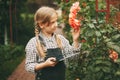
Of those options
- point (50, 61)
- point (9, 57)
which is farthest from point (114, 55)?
point (9, 57)

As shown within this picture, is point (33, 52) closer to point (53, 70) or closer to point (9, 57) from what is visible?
point (53, 70)

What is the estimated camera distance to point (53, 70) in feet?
14.8

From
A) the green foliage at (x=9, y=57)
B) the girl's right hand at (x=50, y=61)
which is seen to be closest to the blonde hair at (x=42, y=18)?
the girl's right hand at (x=50, y=61)

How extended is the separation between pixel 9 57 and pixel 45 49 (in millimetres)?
6903

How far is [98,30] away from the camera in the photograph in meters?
5.35

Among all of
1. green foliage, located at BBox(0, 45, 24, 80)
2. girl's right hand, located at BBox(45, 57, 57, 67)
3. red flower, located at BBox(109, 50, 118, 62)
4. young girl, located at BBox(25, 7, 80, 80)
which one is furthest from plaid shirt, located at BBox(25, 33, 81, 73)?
green foliage, located at BBox(0, 45, 24, 80)

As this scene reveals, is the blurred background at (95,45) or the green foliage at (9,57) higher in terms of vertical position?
the blurred background at (95,45)

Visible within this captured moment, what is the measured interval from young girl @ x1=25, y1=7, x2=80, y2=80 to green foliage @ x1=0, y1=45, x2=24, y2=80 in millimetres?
4382

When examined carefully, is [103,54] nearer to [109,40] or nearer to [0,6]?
[109,40]

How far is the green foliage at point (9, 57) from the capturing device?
9402 mm

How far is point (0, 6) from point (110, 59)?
742 cm

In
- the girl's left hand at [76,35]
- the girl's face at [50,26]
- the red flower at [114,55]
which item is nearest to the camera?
the girl's face at [50,26]

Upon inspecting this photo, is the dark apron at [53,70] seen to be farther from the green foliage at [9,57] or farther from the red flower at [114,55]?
the green foliage at [9,57]

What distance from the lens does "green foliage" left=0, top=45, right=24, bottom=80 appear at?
9402 mm
